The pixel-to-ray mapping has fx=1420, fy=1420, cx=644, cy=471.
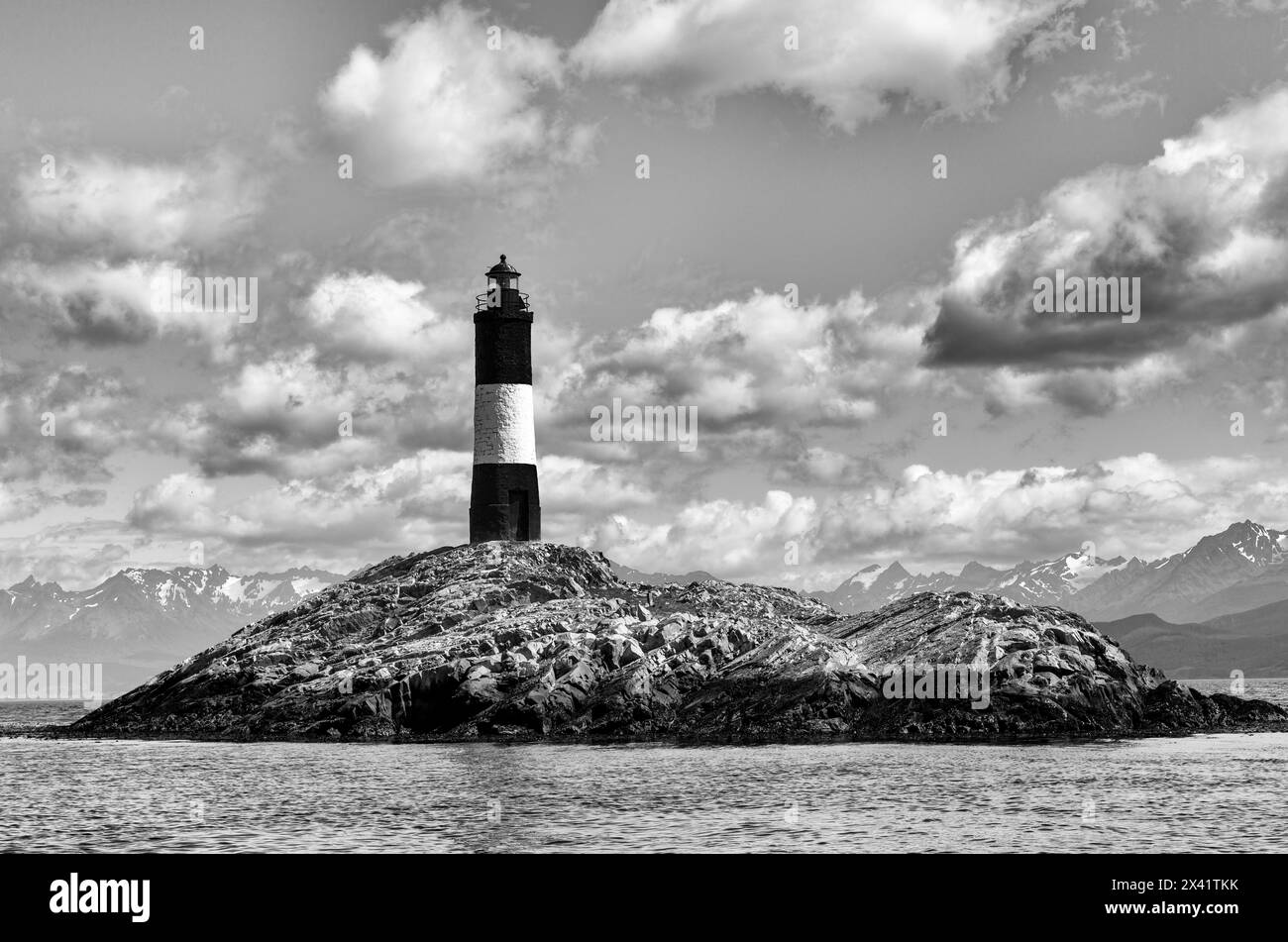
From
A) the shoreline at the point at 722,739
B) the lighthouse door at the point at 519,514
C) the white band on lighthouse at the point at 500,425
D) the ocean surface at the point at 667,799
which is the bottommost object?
the shoreline at the point at 722,739

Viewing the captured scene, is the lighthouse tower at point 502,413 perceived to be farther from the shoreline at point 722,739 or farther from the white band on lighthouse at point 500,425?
the shoreline at point 722,739

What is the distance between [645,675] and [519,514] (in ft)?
77.1

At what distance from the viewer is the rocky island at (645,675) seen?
2953 inches

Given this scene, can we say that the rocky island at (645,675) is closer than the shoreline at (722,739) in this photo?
No

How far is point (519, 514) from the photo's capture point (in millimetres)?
100188

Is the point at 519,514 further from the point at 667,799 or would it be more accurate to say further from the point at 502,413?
the point at 667,799

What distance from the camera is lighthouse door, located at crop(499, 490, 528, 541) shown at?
99500 millimetres

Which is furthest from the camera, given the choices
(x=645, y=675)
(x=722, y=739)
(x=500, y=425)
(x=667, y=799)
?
(x=500, y=425)

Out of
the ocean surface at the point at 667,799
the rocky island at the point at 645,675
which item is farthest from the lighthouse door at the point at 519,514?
the ocean surface at the point at 667,799

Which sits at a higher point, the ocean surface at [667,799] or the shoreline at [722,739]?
the ocean surface at [667,799]

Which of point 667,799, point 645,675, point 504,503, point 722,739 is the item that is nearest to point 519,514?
point 504,503

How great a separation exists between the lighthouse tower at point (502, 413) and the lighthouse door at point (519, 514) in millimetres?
70

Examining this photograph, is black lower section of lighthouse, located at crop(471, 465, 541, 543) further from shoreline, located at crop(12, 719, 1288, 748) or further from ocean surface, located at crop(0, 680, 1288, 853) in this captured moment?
ocean surface, located at crop(0, 680, 1288, 853)

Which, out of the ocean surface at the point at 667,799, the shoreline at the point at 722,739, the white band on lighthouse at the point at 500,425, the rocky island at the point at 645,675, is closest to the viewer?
the ocean surface at the point at 667,799
